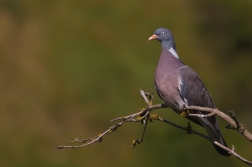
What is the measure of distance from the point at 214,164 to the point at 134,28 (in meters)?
2.54

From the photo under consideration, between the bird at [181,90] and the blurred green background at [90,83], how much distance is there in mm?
4440

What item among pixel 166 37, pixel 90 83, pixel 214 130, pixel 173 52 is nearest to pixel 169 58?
pixel 173 52

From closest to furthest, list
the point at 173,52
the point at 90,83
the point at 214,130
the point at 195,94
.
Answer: the point at 214,130
the point at 195,94
the point at 173,52
the point at 90,83

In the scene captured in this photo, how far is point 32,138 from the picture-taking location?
33.4 ft

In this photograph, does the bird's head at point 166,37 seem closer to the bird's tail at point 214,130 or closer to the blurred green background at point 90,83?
the bird's tail at point 214,130

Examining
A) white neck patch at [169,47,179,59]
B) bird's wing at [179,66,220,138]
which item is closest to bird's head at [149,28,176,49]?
white neck patch at [169,47,179,59]

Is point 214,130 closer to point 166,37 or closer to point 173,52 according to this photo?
point 173,52

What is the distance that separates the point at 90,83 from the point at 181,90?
5904mm

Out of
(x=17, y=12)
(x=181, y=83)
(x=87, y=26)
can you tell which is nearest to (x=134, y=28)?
(x=87, y=26)

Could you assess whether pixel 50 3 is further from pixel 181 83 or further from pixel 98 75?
pixel 181 83

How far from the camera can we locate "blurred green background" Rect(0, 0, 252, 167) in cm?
1016

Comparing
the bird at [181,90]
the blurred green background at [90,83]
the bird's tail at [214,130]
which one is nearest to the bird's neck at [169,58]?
the bird at [181,90]

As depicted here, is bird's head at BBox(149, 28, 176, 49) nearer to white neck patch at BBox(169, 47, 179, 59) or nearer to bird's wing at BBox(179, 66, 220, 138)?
white neck patch at BBox(169, 47, 179, 59)

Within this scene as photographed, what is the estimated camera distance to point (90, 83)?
34.7 ft
